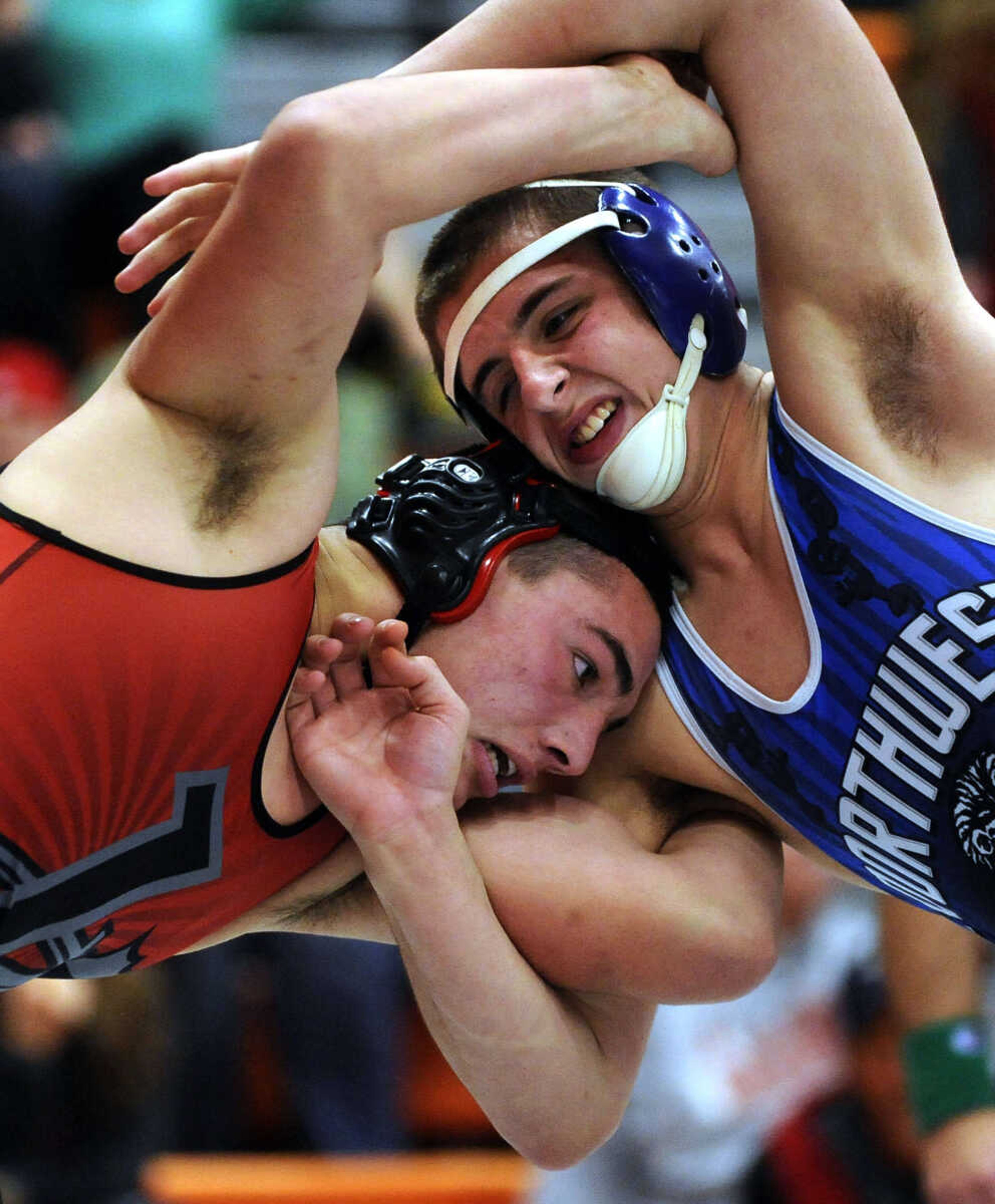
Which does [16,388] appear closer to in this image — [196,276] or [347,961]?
[347,961]

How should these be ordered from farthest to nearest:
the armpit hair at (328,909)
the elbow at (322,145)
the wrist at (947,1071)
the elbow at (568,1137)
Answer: the wrist at (947,1071) < the armpit hair at (328,909) < the elbow at (568,1137) < the elbow at (322,145)

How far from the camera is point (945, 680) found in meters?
2.55

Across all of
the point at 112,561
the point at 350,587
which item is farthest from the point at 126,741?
the point at 350,587

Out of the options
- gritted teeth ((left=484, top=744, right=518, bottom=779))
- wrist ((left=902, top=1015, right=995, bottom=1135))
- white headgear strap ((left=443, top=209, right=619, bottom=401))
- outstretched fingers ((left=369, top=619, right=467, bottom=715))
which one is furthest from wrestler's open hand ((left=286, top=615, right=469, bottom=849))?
wrist ((left=902, top=1015, right=995, bottom=1135))

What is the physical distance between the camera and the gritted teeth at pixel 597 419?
2701mm

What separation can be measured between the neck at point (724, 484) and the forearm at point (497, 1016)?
27.2 inches

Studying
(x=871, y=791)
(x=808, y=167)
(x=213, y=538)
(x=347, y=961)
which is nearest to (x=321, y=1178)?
(x=347, y=961)

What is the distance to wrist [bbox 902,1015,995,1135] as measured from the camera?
3.30 m

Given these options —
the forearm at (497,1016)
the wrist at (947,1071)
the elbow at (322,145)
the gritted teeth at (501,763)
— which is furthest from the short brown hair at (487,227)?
the wrist at (947,1071)

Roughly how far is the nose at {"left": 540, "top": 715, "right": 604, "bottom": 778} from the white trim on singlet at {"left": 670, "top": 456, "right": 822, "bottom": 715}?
0.77 feet

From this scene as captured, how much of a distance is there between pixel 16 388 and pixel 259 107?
191 cm

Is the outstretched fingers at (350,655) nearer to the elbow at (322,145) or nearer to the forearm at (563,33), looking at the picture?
the elbow at (322,145)

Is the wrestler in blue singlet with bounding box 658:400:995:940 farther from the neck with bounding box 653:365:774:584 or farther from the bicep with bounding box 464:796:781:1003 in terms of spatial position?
the bicep with bounding box 464:796:781:1003

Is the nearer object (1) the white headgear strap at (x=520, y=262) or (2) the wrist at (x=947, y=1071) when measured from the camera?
(1) the white headgear strap at (x=520, y=262)
